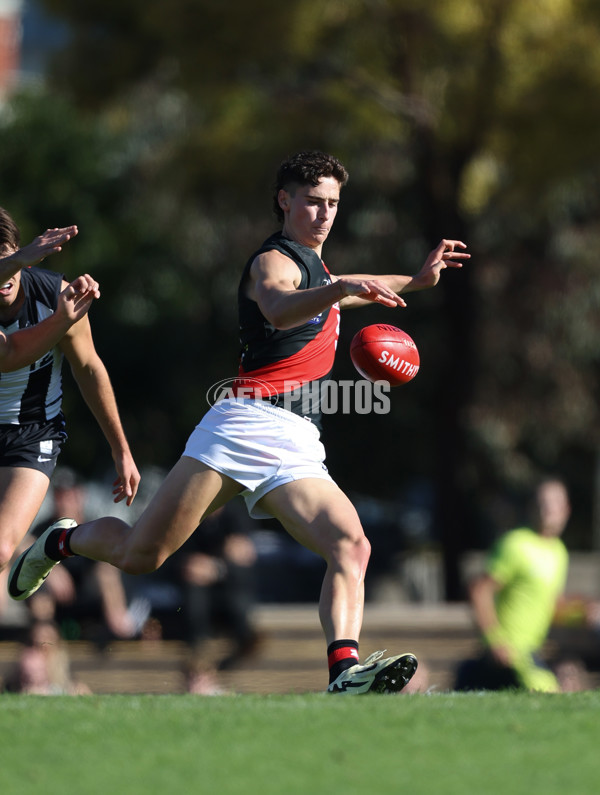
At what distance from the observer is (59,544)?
6344mm

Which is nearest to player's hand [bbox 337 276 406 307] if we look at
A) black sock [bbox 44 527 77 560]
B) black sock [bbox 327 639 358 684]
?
black sock [bbox 327 639 358 684]

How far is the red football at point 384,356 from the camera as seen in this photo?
19.5ft

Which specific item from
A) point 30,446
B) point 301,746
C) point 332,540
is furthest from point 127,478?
point 301,746

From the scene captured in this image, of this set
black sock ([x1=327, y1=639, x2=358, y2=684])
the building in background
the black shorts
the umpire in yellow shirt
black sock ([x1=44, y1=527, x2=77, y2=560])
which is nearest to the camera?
black sock ([x1=327, y1=639, x2=358, y2=684])

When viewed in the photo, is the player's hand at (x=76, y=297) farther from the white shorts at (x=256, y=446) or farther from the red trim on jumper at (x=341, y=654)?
the red trim on jumper at (x=341, y=654)

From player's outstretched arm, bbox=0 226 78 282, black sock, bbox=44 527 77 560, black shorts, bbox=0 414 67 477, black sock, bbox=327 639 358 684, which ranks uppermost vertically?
player's outstretched arm, bbox=0 226 78 282

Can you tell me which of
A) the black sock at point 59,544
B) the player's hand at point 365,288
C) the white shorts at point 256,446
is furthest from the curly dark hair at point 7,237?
the player's hand at point 365,288

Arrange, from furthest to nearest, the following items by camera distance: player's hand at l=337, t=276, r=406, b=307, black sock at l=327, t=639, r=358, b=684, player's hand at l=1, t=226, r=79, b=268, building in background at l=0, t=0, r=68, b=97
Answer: building in background at l=0, t=0, r=68, b=97 → black sock at l=327, t=639, r=358, b=684 → player's hand at l=1, t=226, r=79, b=268 → player's hand at l=337, t=276, r=406, b=307

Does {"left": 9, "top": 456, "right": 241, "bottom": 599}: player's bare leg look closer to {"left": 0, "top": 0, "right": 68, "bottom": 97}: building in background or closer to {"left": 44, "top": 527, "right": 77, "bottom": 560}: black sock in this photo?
{"left": 44, "top": 527, "right": 77, "bottom": 560}: black sock

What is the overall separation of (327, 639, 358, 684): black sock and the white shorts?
0.73 m

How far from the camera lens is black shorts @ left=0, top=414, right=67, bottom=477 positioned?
19.4ft

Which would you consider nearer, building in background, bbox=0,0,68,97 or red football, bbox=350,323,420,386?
red football, bbox=350,323,420,386

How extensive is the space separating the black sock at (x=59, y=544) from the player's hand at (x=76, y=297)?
1.25 m

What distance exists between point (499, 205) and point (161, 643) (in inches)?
355
